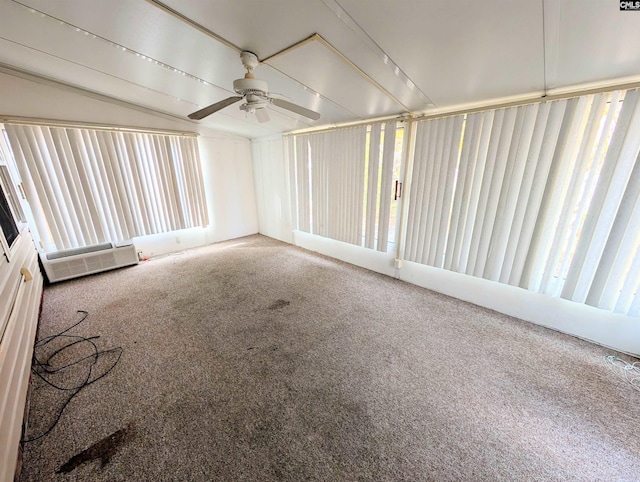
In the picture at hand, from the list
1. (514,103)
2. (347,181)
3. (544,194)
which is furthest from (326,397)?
(514,103)

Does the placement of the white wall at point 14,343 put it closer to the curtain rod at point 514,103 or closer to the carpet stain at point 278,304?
the carpet stain at point 278,304

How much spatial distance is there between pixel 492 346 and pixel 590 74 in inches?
85.0

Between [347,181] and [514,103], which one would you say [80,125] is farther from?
[514,103]

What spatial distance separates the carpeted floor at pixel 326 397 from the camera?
1.25 meters

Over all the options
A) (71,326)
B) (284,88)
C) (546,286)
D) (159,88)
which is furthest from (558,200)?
(71,326)

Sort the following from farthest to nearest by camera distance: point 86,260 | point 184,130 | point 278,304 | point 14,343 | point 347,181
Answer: point 184,130, point 347,181, point 86,260, point 278,304, point 14,343

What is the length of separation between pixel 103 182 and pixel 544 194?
5.30 m

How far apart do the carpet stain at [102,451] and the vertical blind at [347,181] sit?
302cm

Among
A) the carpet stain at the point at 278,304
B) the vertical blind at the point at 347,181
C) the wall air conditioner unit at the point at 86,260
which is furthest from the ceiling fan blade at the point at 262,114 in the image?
the wall air conditioner unit at the point at 86,260

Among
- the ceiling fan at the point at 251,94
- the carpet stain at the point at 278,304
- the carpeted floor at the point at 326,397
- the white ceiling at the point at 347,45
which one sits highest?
the white ceiling at the point at 347,45

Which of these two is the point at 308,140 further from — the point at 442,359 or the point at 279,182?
the point at 442,359

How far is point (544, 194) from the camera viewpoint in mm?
2078

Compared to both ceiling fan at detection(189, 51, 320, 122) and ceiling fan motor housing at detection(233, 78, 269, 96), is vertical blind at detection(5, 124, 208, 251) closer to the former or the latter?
ceiling fan at detection(189, 51, 320, 122)

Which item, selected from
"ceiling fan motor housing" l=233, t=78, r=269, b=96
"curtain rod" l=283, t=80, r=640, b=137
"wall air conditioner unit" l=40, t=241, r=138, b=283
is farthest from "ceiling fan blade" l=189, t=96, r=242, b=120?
"wall air conditioner unit" l=40, t=241, r=138, b=283
